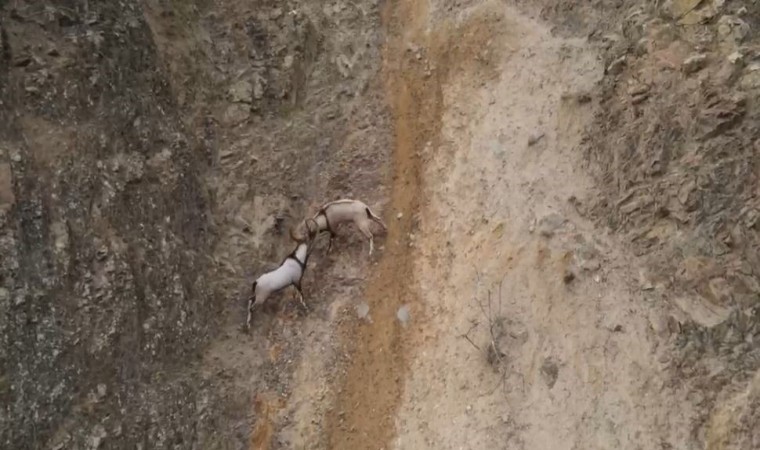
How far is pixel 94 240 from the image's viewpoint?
10.3 meters

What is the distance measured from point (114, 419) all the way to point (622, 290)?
735cm

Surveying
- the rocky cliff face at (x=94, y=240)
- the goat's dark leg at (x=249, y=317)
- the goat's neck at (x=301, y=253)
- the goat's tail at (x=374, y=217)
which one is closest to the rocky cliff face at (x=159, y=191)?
the rocky cliff face at (x=94, y=240)

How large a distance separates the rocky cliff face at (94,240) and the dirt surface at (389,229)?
3cm

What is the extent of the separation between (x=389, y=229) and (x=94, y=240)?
492cm

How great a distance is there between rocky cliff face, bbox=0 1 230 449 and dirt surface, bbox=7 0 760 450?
3 centimetres

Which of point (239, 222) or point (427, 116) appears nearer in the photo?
point (239, 222)

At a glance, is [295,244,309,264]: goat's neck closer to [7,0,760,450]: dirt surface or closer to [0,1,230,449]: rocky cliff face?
[7,0,760,450]: dirt surface

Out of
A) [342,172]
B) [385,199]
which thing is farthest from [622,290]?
[342,172]

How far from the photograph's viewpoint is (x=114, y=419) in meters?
9.93

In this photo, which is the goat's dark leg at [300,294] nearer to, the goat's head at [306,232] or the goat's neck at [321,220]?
the goat's head at [306,232]

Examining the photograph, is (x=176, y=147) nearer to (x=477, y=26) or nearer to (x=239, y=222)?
(x=239, y=222)

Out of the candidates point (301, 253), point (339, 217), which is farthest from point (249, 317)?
point (339, 217)

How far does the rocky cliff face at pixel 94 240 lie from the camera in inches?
372

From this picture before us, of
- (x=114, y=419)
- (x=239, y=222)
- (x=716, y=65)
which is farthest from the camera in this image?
(x=239, y=222)
